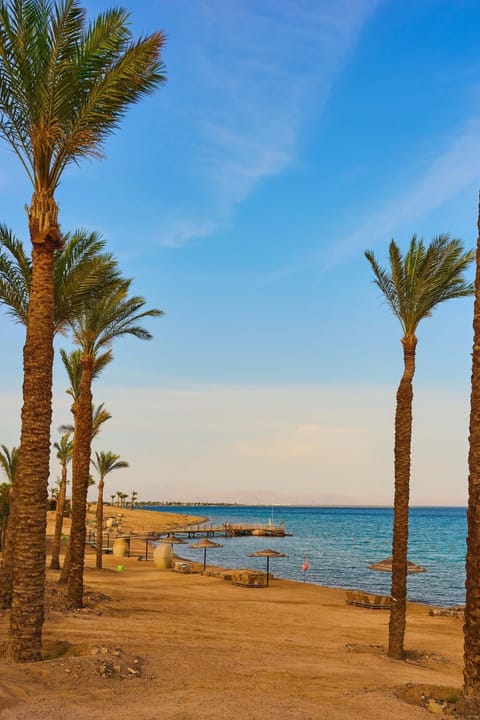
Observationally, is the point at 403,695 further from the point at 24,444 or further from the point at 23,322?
the point at 23,322

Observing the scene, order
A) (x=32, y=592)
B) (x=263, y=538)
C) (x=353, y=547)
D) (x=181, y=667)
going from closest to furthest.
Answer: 1. (x=32, y=592)
2. (x=181, y=667)
3. (x=353, y=547)
4. (x=263, y=538)

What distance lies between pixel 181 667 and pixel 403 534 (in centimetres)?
721

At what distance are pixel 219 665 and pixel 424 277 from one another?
11.2m

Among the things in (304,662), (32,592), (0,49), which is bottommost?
(304,662)

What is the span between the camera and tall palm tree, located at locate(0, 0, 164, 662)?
10.8 meters

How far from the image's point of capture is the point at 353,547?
81688 mm

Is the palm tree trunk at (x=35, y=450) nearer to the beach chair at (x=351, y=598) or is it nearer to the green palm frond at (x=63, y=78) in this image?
the green palm frond at (x=63, y=78)

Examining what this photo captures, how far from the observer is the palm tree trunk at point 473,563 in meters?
8.47

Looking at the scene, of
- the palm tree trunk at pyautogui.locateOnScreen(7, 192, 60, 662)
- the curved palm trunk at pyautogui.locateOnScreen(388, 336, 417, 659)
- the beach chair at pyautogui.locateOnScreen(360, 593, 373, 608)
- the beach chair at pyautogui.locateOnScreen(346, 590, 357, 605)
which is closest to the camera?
the palm tree trunk at pyautogui.locateOnScreen(7, 192, 60, 662)

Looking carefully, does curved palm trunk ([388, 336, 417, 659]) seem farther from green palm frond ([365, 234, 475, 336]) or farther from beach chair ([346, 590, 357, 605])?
beach chair ([346, 590, 357, 605])

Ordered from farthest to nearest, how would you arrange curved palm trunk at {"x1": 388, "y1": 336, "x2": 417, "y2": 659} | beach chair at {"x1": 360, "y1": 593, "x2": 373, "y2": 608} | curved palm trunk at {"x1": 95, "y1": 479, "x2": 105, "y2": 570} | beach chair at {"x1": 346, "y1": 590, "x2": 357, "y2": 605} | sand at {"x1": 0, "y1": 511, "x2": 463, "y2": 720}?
curved palm trunk at {"x1": 95, "y1": 479, "x2": 105, "y2": 570} < beach chair at {"x1": 346, "y1": 590, "x2": 357, "y2": 605} < beach chair at {"x1": 360, "y1": 593, "x2": 373, "y2": 608} < curved palm trunk at {"x1": 388, "y1": 336, "x2": 417, "y2": 659} < sand at {"x1": 0, "y1": 511, "x2": 463, "y2": 720}

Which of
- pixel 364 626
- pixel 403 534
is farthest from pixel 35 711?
pixel 364 626

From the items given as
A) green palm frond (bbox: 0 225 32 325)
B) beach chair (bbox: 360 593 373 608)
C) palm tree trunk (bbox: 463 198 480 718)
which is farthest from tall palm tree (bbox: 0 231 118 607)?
beach chair (bbox: 360 593 373 608)

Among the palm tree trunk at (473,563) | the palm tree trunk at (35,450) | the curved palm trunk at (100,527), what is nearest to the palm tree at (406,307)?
the palm tree trunk at (473,563)
